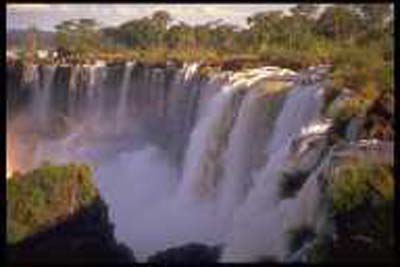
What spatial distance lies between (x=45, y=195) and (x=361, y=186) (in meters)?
2.74

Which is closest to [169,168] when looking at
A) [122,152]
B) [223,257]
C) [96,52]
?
[122,152]

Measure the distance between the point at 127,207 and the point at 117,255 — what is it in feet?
2.34

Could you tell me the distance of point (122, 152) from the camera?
414 inches

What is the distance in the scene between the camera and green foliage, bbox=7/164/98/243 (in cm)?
898

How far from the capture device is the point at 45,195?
9406mm

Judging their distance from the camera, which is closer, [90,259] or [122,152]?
[90,259]

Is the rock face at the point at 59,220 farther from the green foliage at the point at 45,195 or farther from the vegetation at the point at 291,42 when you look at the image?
the vegetation at the point at 291,42

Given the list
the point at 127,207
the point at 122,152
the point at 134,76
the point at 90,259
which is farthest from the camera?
the point at 134,76

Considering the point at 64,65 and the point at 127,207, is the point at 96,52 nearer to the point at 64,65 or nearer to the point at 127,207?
the point at 64,65

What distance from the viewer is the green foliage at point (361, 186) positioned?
26.4ft

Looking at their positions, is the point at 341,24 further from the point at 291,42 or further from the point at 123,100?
the point at 123,100

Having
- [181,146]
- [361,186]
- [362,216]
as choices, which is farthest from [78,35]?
[362,216]

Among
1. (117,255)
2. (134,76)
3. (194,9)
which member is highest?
(194,9)

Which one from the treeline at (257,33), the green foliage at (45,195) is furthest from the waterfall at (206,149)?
the green foliage at (45,195)
